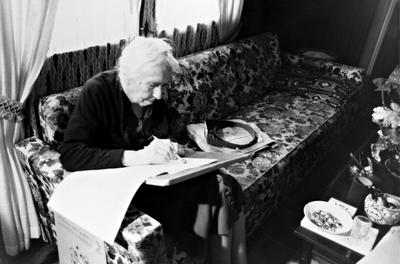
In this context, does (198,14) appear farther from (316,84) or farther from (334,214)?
(334,214)

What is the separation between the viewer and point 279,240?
70.8 inches

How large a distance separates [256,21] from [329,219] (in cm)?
239

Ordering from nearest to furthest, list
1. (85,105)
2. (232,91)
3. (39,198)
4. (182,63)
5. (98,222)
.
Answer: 1. (98,222)
2. (85,105)
3. (39,198)
4. (182,63)
5. (232,91)

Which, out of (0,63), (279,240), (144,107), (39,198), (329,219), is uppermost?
(0,63)

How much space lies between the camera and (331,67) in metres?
2.80

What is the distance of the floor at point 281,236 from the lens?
1.56 metres

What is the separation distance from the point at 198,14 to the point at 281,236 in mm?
1587

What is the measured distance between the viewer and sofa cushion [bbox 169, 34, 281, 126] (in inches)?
75.7

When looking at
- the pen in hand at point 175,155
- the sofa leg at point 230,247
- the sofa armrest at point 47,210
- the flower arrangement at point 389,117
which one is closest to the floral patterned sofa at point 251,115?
the sofa armrest at point 47,210

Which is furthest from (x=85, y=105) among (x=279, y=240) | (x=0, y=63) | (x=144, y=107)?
(x=279, y=240)

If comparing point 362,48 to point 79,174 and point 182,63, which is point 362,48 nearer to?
point 182,63

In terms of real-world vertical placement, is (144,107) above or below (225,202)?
above

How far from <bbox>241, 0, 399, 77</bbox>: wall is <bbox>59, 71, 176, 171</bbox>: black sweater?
2.16m

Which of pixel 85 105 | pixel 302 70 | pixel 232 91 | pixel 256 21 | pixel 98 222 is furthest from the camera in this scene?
pixel 256 21
